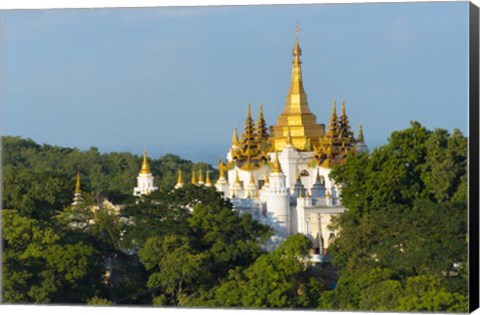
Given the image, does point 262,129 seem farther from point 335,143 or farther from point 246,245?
point 246,245

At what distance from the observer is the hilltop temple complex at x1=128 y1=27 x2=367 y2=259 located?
85.4 ft

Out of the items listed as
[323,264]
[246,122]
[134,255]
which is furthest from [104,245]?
[246,122]

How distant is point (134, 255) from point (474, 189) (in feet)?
15.4

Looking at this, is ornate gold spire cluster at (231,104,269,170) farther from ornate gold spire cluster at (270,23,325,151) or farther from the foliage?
the foliage

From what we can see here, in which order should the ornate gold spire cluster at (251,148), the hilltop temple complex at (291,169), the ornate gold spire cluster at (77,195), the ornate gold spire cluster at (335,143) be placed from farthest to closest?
the ornate gold spire cluster at (251,148) → the ornate gold spire cluster at (335,143) → the hilltop temple complex at (291,169) → the ornate gold spire cluster at (77,195)

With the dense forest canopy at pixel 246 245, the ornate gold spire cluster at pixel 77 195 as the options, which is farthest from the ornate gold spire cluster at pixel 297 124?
the ornate gold spire cluster at pixel 77 195

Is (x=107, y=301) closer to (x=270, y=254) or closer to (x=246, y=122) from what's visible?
(x=270, y=254)

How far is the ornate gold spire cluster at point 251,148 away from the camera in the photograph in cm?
2916

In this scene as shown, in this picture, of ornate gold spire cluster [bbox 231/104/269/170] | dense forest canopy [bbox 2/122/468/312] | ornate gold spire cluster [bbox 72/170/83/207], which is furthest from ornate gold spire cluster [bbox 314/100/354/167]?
ornate gold spire cluster [bbox 72/170/83/207]

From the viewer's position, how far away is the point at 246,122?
28.4 metres

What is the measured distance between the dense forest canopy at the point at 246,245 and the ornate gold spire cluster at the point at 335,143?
2.37 m

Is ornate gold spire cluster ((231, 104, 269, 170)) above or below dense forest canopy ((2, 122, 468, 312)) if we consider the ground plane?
above

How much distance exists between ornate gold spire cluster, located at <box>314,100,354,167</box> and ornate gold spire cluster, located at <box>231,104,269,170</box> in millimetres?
883

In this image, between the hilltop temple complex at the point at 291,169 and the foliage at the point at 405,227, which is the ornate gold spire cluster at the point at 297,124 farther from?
the foliage at the point at 405,227
